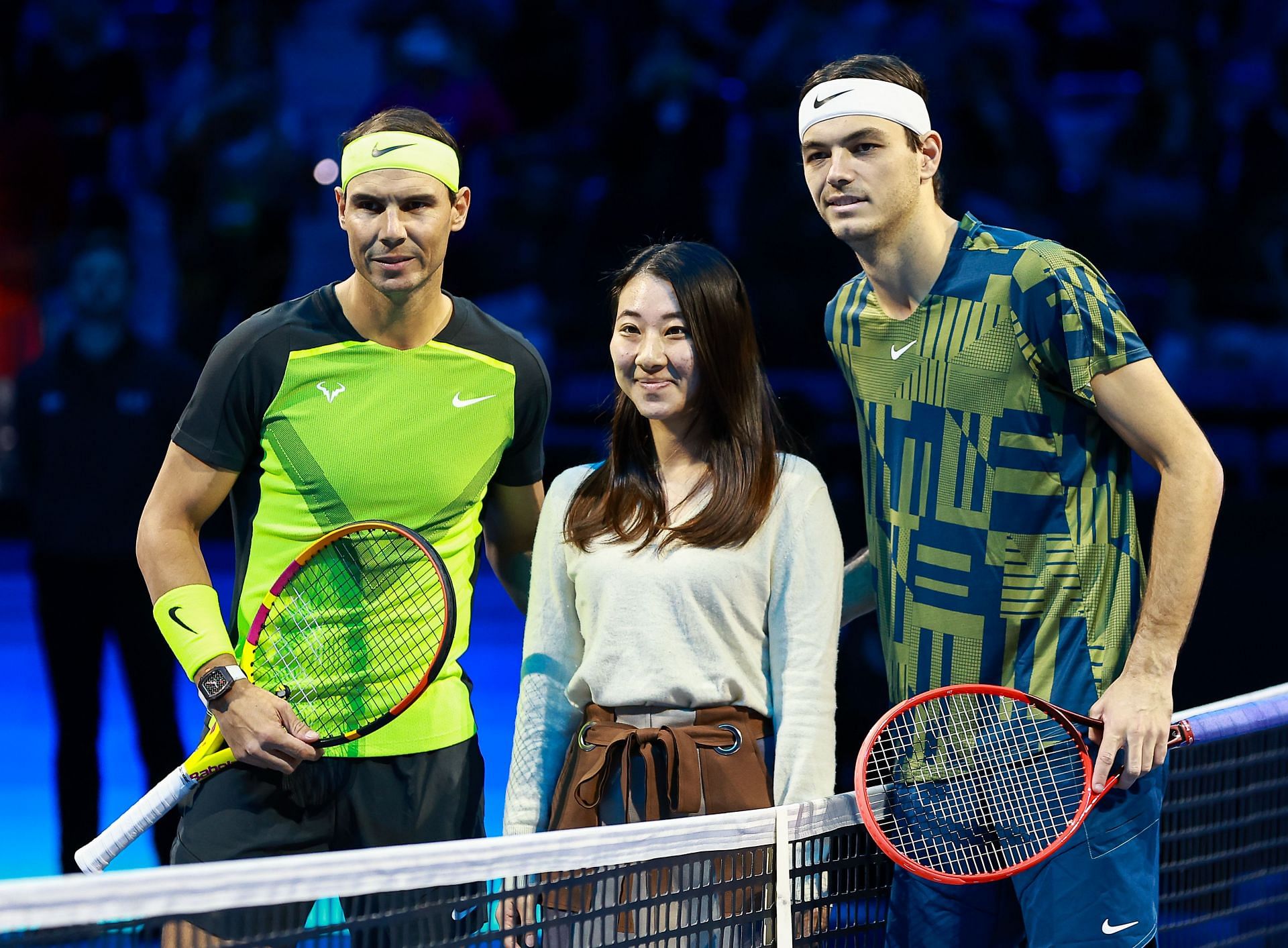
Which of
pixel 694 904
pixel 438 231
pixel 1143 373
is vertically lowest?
pixel 694 904

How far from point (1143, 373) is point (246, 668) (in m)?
1.52

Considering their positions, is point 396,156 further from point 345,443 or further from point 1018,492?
point 1018,492

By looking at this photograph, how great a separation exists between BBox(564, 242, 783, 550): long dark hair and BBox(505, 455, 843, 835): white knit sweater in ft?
0.10

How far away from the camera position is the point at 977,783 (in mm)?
2381

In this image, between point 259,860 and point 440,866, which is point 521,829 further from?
point 259,860

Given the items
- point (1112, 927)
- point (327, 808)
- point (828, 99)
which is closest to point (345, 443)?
point (327, 808)

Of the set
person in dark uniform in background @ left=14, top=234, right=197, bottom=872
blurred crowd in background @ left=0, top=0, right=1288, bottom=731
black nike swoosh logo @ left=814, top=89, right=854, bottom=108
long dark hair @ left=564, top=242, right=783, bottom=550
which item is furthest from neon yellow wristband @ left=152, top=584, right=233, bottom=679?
blurred crowd in background @ left=0, top=0, right=1288, bottom=731

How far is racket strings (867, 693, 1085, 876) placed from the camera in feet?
7.69

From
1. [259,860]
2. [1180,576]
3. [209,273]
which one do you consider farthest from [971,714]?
[209,273]

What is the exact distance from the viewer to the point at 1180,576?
226cm

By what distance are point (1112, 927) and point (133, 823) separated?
1524 mm

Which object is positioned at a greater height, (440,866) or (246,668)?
(246,668)

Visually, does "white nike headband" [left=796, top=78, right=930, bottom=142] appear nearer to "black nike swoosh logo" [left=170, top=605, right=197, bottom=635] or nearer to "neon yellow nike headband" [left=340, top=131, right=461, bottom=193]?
"neon yellow nike headband" [left=340, top=131, right=461, bottom=193]

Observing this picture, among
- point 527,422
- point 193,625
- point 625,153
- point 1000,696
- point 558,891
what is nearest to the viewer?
point 558,891
